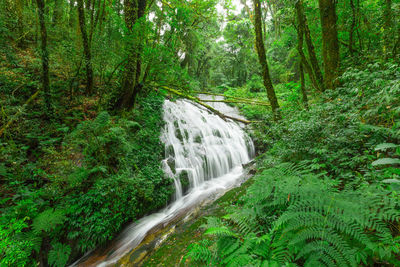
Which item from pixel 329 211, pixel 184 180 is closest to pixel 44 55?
pixel 184 180

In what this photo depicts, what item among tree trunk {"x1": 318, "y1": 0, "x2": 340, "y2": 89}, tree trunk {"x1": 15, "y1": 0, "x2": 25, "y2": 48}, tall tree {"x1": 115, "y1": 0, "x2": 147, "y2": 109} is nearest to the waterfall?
tall tree {"x1": 115, "y1": 0, "x2": 147, "y2": 109}

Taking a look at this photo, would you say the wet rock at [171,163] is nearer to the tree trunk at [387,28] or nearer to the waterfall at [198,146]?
the waterfall at [198,146]

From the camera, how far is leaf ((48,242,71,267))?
3350 millimetres

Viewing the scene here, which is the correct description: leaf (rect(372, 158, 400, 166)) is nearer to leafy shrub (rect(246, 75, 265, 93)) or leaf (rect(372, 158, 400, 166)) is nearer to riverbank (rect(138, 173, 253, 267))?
riverbank (rect(138, 173, 253, 267))

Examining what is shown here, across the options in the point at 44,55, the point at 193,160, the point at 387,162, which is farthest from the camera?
the point at 193,160

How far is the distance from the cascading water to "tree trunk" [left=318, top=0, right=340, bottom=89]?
457cm

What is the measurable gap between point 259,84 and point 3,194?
17.7 m

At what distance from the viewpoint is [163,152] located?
6.47m

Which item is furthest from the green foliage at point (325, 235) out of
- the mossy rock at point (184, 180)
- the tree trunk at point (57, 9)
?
the tree trunk at point (57, 9)

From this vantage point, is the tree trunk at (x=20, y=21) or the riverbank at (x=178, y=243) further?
the tree trunk at (x=20, y=21)

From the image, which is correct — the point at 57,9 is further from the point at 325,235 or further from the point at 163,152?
the point at 325,235

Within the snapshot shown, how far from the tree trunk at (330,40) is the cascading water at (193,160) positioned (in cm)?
457

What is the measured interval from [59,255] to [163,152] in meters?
3.79

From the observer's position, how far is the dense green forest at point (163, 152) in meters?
1.55
